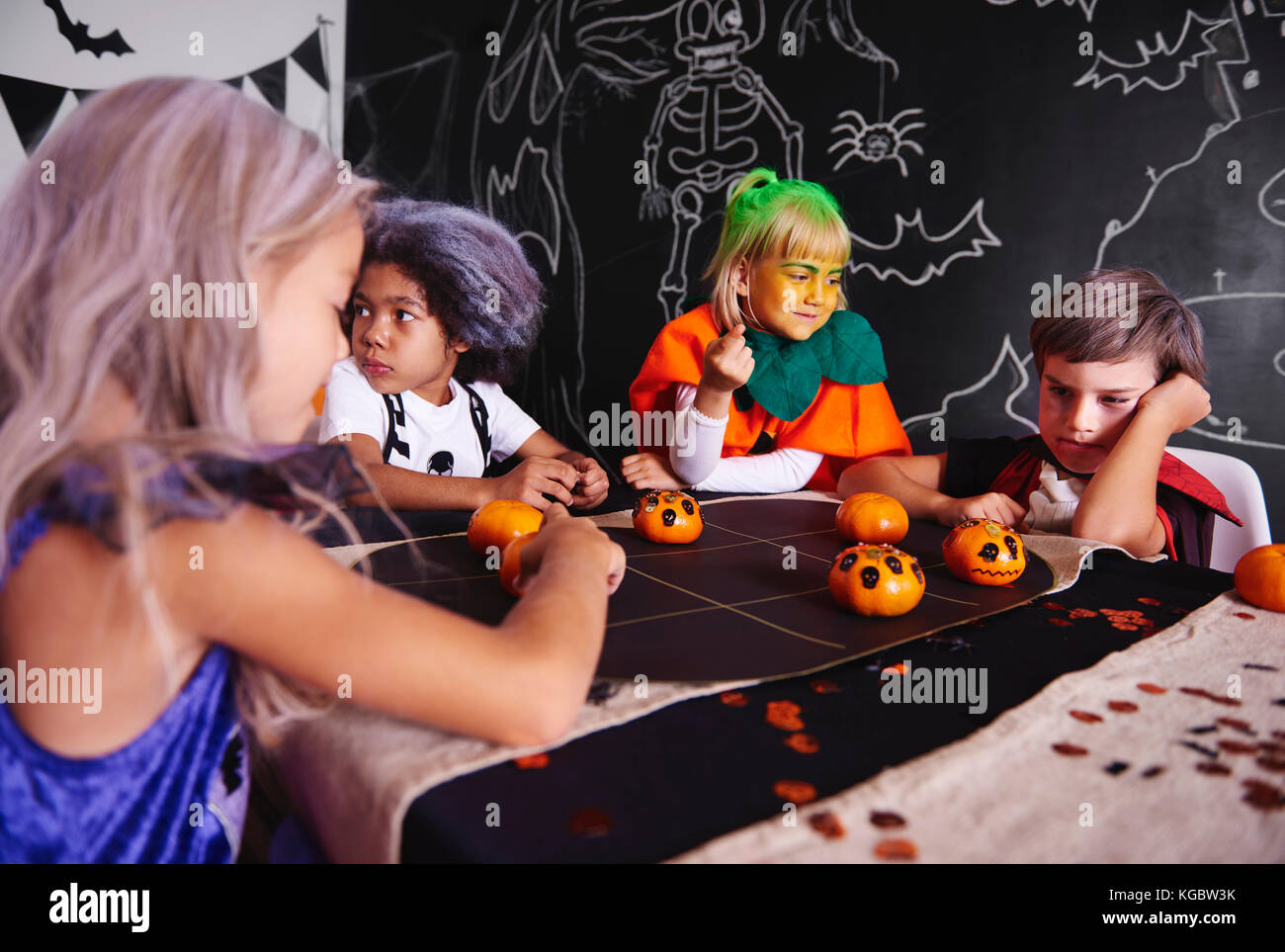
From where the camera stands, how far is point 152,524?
21.1 inches

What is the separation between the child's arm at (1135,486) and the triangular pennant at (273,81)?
3.15 metres

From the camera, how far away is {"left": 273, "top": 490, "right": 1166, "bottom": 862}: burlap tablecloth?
1.73ft

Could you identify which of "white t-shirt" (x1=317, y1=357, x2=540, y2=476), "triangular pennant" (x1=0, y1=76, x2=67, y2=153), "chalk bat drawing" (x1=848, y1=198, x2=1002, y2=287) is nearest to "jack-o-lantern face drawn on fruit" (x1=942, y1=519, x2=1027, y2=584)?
"white t-shirt" (x1=317, y1=357, x2=540, y2=476)

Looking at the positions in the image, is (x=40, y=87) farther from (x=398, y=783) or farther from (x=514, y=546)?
(x=398, y=783)

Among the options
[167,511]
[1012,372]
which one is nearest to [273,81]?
[1012,372]

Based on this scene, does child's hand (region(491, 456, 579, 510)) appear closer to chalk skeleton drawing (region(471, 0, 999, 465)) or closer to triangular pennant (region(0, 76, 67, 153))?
chalk skeleton drawing (region(471, 0, 999, 465))

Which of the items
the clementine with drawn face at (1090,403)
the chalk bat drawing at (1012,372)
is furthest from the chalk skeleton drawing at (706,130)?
the clementine with drawn face at (1090,403)

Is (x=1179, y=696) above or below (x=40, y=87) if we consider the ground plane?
below

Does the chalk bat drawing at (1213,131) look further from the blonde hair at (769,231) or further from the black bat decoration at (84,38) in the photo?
the black bat decoration at (84,38)

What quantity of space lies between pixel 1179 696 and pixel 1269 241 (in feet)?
5.91
